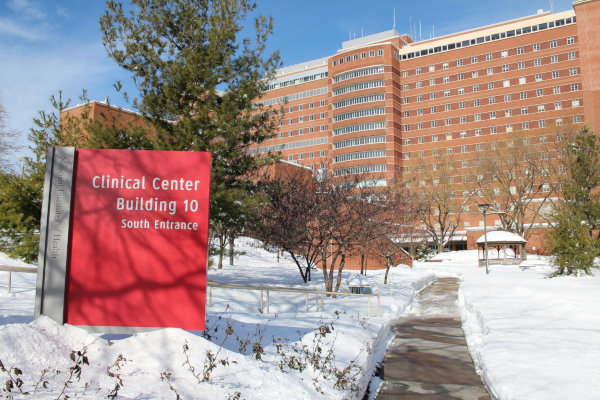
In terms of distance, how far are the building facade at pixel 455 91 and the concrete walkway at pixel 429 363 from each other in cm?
6186

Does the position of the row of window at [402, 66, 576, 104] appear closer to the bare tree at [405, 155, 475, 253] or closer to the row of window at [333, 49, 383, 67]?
the row of window at [333, 49, 383, 67]

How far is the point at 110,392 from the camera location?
4020 mm

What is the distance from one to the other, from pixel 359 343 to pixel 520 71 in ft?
273

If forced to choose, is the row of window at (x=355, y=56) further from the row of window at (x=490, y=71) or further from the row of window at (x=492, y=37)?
the row of window at (x=490, y=71)

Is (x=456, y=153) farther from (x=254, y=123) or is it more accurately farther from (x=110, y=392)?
(x=110, y=392)

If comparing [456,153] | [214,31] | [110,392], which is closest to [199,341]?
[110,392]

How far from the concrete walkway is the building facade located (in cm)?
6186

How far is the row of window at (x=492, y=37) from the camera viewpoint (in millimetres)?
78500

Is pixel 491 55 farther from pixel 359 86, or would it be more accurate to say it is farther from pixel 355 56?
pixel 355 56

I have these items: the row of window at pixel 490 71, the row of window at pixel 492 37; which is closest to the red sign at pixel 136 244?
the row of window at pixel 490 71

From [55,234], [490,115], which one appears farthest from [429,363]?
[490,115]

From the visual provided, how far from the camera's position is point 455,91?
84.5 metres

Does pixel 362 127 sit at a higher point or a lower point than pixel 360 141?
higher

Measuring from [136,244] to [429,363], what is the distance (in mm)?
7320
